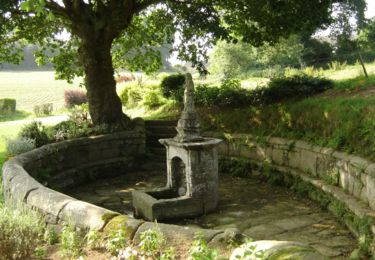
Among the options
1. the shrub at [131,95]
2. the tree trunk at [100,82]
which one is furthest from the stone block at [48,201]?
the shrub at [131,95]

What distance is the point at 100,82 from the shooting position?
10742mm

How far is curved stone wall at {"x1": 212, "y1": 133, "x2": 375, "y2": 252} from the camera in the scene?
5.41 metres

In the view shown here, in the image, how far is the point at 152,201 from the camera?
6.40 metres

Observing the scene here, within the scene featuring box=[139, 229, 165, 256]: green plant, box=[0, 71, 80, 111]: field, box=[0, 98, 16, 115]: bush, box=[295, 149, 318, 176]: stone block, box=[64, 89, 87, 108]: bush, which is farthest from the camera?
box=[0, 71, 80, 111]: field

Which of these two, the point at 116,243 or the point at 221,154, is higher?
the point at 116,243

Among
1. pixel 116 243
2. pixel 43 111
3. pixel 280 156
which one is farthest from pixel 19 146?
pixel 43 111

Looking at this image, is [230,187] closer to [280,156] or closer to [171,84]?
[280,156]

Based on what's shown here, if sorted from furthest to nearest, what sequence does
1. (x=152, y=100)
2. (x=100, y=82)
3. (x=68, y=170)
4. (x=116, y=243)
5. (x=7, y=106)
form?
(x=7, y=106)
(x=152, y=100)
(x=100, y=82)
(x=68, y=170)
(x=116, y=243)

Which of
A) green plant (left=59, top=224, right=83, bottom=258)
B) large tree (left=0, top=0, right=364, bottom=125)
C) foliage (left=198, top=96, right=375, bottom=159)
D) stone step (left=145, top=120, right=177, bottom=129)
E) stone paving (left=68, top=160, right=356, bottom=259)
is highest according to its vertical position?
large tree (left=0, top=0, right=364, bottom=125)

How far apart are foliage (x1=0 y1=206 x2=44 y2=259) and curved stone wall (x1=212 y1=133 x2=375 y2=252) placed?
153 inches

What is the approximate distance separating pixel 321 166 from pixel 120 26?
21.1 feet

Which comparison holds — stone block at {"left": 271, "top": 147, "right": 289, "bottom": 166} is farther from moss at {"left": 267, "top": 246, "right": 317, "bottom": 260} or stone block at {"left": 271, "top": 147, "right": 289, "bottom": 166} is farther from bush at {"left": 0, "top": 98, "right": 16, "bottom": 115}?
bush at {"left": 0, "top": 98, "right": 16, "bottom": 115}

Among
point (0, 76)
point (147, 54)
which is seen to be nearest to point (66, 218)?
point (147, 54)

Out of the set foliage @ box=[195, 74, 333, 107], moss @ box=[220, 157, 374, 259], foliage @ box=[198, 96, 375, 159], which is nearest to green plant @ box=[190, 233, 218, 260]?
moss @ box=[220, 157, 374, 259]
